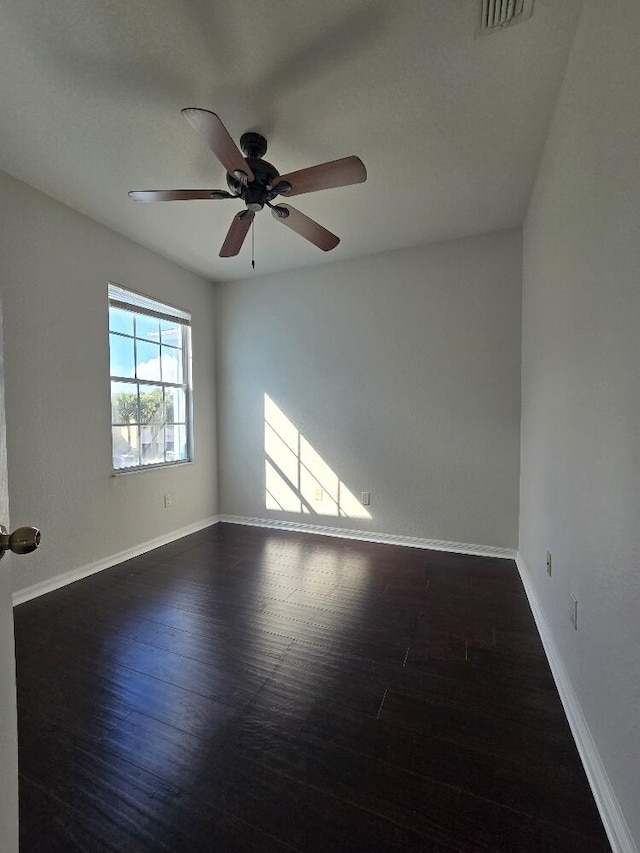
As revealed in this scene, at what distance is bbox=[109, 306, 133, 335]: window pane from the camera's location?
3034 millimetres

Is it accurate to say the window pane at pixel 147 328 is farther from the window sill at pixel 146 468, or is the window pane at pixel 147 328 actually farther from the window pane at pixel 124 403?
the window sill at pixel 146 468

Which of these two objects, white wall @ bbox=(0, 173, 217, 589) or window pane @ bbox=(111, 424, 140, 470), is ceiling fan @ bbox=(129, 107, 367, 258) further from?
window pane @ bbox=(111, 424, 140, 470)

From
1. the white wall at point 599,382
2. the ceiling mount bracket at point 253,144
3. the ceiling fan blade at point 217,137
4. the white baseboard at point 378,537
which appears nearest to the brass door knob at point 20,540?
the white wall at point 599,382

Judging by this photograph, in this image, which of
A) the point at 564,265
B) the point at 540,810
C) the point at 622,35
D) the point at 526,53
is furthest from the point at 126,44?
the point at 540,810

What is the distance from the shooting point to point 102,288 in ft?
9.48

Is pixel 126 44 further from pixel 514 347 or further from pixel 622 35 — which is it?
pixel 514 347

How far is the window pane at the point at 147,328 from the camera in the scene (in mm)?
3305

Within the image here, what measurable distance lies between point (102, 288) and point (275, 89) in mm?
2001

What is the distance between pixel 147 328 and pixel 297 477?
2041mm

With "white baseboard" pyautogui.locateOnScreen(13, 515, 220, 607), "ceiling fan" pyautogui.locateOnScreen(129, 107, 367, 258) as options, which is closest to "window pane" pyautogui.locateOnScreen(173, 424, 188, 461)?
"white baseboard" pyautogui.locateOnScreen(13, 515, 220, 607)

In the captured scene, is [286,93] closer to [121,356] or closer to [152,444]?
[121,356]

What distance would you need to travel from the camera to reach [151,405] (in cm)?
344

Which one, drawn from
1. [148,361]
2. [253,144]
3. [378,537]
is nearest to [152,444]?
[148,361]

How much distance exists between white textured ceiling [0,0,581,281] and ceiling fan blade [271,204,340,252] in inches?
14.0
